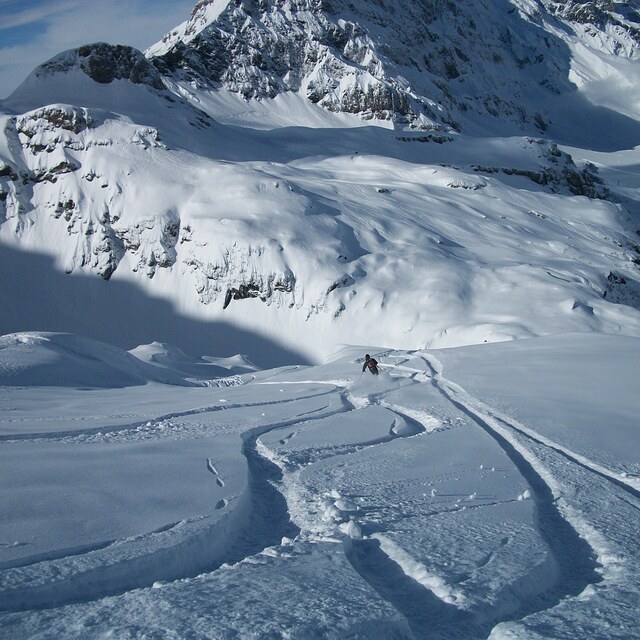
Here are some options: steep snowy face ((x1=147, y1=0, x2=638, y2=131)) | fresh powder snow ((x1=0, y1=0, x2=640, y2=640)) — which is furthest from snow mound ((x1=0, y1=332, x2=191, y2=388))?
steep snowy face ((x1=147, y1=0, x2=638, y2=131))

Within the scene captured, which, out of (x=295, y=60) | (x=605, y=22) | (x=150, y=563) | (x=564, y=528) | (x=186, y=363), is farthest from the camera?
(x=605, y=22)

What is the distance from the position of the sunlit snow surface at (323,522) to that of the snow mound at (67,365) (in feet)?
17.5

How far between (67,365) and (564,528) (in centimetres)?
1437

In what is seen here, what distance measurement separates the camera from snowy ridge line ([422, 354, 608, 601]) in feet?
12.3

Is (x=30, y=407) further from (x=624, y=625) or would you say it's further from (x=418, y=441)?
(x=624, y=625)

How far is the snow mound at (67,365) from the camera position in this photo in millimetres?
14469

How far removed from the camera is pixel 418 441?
7039mm

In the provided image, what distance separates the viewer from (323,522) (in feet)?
14.3

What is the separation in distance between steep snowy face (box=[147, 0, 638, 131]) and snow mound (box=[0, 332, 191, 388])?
69.2m

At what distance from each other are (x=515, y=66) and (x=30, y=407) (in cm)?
14209

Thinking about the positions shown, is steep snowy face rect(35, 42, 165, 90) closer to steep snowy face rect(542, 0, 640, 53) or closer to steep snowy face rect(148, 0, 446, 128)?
steep snowy face rect(148, 0, 446, 128)

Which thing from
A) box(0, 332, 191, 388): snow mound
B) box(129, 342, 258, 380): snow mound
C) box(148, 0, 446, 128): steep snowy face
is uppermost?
box(148, 0, 446, 128): steep snowy face

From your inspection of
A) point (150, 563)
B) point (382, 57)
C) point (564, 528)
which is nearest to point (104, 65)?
point (382, 57)

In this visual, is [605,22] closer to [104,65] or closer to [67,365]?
[104,65]
